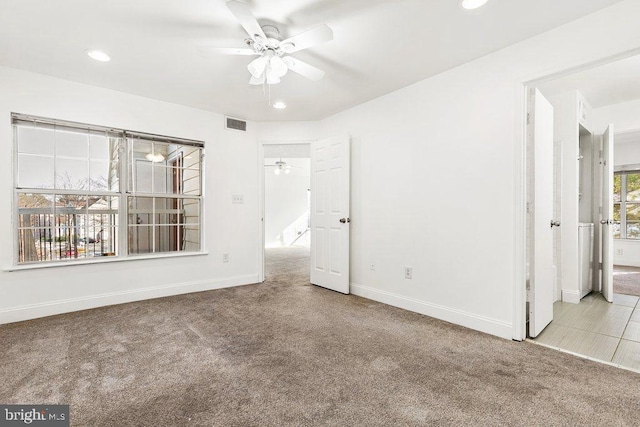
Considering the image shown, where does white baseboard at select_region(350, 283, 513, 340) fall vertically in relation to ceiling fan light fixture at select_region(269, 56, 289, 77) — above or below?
below

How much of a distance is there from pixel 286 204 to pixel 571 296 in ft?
25.8

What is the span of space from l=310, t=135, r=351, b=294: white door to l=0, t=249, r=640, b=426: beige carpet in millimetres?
1027

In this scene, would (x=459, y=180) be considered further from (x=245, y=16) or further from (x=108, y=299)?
(x=108, y=299)

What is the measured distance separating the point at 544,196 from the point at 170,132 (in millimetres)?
4242

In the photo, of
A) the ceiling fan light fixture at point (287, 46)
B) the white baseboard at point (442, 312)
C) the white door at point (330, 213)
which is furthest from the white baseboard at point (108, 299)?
the ceiling fan light fixture at point (287, 46)

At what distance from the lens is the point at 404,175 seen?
10.8 feet

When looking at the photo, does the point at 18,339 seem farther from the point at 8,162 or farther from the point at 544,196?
the point at 544,196

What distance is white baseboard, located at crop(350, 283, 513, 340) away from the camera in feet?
8.16

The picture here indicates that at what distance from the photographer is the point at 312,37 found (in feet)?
6.36

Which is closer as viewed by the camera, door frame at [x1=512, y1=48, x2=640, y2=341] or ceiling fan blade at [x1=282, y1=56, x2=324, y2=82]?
ceiling fan blade at [x1=282, y1=56, x2=324, y2=82]

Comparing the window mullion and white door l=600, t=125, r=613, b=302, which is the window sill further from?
the window mullion

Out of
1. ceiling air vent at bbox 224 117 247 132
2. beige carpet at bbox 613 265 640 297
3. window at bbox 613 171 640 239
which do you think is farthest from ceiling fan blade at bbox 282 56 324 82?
window at bbox 613 171 640 239

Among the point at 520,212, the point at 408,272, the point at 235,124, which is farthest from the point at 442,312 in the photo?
the point at 235,124

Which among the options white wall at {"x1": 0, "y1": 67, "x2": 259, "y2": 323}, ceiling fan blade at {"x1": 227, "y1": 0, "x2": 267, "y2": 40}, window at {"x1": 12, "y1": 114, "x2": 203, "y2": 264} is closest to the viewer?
ceiling fan blade at {"x1": 227, "y1": 0, "x2": 267, "y2": 40}
